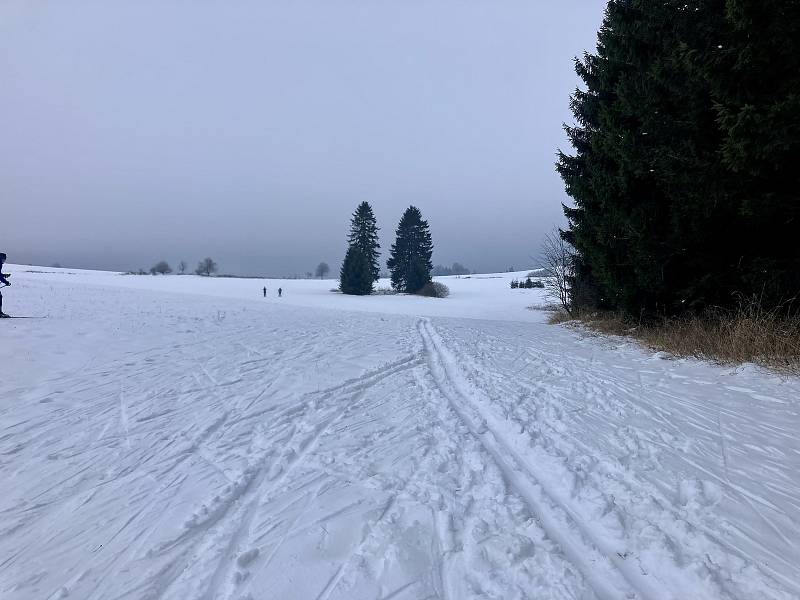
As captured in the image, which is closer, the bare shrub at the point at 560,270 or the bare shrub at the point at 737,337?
the bare shrub at the point at 737,337

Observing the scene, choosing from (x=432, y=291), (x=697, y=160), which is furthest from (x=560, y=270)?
(x=432, y=291)

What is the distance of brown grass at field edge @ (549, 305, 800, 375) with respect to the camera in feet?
17.9

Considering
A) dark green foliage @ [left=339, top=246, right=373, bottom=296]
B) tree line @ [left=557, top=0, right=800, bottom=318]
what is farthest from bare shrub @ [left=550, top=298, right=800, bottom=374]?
dark green foliage @ [left=339, top=246, right=373, bottom=296]

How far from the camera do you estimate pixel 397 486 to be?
2.85m

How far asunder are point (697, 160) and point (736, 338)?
3422 mm

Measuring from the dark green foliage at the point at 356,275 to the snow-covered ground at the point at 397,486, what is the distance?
34.9 m

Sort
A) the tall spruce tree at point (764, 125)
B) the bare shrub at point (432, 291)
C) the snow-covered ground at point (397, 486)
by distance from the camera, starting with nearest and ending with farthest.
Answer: the snow-covered ground at point (397, 486) < the tall spruce tree at point (764, 125) < the bare shrub at point (432, 291)

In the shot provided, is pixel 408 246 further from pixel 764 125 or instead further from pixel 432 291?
pixel 764 125

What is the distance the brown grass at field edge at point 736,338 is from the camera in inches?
214

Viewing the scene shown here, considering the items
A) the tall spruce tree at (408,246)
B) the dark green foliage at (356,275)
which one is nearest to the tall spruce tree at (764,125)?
the dark green foliage at (356,275)

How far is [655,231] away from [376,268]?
37.3 m

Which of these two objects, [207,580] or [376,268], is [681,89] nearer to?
[207,580]

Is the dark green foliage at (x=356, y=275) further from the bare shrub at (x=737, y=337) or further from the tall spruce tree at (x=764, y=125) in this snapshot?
the tall spruce tree at (x=764, y=125)

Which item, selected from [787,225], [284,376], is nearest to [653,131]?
[787,225]
